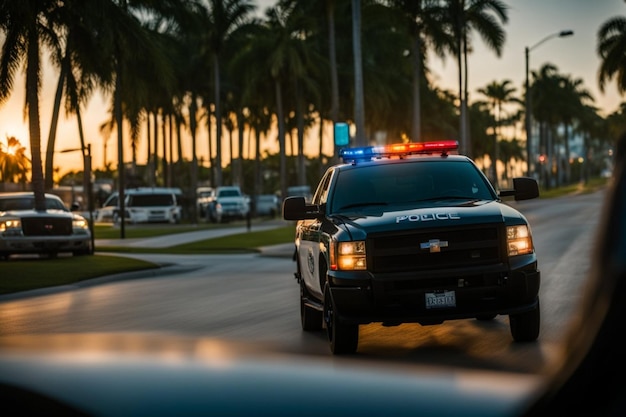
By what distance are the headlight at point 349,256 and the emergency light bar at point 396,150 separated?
218 centimetres

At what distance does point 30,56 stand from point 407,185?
2100 cm

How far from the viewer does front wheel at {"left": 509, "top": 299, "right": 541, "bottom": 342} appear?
11.2 meters

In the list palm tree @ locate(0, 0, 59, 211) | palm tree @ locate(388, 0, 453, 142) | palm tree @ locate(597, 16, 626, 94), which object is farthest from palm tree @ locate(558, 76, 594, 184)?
palm tree @ locate(0, 0, 59, 211)

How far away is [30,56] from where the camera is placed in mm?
31203

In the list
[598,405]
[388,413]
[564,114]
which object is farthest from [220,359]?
[564,114]

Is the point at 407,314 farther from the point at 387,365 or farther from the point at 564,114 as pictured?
the point at 564,114

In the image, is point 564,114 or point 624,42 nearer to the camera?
point 624,42

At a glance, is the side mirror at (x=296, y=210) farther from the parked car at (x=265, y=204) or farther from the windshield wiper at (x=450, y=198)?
the parked car at (x=265, y=204)

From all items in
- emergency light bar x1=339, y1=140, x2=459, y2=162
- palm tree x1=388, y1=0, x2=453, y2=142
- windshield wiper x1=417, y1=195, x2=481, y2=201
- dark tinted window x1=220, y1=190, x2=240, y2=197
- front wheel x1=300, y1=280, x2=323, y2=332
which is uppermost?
palm tree x1=388, y1=0, x2=453, y2=142

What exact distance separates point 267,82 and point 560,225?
4132 cm

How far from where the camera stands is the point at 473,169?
1289cm

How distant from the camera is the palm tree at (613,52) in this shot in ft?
243

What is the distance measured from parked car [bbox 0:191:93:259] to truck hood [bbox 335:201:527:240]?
1917cm

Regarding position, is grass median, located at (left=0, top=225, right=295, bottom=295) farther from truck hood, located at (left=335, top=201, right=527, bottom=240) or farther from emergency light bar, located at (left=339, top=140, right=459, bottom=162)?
truck hood, located at (left=335, top=201, right=527, bottom=240)
